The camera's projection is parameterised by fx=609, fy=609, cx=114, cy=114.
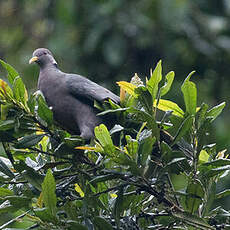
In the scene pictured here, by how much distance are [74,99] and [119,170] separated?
3.24 ft

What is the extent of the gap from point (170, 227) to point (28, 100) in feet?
2.50

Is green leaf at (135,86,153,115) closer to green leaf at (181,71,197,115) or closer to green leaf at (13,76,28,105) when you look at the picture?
green leaf at (181,71,197,115)

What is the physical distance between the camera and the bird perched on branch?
3.19 meters

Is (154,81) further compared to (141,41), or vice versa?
(141,41)

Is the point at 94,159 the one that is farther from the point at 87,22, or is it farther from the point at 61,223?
the point at 87,22

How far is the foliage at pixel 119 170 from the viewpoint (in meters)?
2.33

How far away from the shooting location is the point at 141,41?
643cm

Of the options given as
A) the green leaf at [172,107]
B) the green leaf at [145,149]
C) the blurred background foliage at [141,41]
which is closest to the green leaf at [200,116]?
the green leaf at [172,107]

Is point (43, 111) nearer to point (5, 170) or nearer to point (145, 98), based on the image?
point (5, 170)

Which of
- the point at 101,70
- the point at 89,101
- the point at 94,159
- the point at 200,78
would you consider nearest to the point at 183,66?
the point at 200,78

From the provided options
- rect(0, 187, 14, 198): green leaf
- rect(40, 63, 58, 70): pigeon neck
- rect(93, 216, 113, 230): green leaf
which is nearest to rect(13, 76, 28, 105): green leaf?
rect(0, 187, 14, 198): green leaf

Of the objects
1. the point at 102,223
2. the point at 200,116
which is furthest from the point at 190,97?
the point at 102,223

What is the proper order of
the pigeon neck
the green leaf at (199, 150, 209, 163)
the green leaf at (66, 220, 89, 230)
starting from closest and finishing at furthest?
1. the green leaf at (66, 220, 89, 230)
2. the green leaf at (199, 150, 209, 163)
3. the pigeon neck

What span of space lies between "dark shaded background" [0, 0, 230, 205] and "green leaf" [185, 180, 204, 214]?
3892 millimetres
